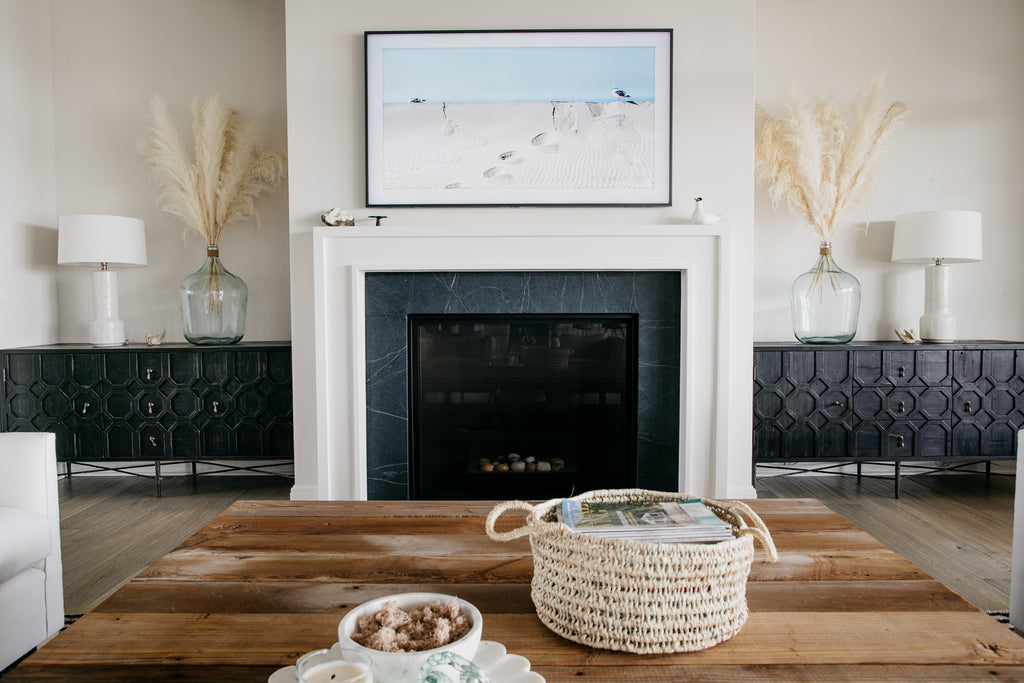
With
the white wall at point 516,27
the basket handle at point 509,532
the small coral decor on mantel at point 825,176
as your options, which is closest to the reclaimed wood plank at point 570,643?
the basket handle at point 509,532

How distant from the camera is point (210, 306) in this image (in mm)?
3074

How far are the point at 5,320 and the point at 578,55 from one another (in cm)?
308

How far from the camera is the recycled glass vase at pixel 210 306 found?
307cm

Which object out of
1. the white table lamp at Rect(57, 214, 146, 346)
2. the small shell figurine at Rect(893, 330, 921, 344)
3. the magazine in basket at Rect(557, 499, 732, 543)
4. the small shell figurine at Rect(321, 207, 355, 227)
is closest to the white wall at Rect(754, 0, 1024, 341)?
the small shell figurine at Rect(893, 330, 921, 344)

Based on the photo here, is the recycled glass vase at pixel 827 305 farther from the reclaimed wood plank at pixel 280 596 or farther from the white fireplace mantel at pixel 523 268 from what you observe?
the reclaimed wood plank at pixel 280 596

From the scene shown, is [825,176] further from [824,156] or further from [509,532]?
[509,532]

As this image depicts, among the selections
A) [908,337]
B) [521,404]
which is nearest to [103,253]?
[521,404]

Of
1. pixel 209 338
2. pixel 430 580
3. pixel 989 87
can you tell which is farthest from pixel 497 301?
pixel 989 87

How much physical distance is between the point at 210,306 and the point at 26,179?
3.89 feet

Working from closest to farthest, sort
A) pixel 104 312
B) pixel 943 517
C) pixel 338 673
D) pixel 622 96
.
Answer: pixel 338 673
pixel 943 517
pixel 622 96
pixel 104 312

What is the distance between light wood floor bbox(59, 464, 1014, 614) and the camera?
6.84 feet

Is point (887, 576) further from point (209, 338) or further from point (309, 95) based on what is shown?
point (209, 338)

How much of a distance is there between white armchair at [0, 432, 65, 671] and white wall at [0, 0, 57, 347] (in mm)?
1840

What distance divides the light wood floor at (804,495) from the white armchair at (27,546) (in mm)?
334
